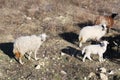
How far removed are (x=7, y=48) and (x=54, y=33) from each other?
286cm

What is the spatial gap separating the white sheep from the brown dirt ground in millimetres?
550

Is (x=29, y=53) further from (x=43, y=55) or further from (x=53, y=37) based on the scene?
(x=53, y=37)

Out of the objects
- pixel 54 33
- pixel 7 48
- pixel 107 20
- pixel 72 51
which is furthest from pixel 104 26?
pixel 7 48

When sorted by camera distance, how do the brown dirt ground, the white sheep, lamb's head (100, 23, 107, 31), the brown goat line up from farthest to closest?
the brown goat < lamb's head (100, 23, 107, 31) < the white sheep < the brown dirt ground

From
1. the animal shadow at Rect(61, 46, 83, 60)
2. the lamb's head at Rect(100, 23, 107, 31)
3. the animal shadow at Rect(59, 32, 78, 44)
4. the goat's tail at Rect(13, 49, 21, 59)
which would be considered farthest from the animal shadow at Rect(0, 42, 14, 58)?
the lamb's head at Rect(100, 23, 107, 31)

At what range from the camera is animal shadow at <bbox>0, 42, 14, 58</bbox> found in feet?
55.7

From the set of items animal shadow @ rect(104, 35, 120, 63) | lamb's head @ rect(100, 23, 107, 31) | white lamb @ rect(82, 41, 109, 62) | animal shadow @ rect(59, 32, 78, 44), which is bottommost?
animal shadow @ rect(104, 35, 120, 63)

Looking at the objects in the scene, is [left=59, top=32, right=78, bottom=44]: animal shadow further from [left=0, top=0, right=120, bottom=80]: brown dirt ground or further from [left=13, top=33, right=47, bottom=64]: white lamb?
[left=13, top=33, right=47, bottom=64]: white lamb

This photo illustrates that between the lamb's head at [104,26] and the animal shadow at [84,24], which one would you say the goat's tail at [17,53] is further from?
the animal shadow at [84,24]

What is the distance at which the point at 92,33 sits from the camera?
18172 mm

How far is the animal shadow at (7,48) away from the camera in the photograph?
16984 mm

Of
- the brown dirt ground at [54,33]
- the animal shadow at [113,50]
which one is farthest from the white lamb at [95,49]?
the animal shadow at [113,50]

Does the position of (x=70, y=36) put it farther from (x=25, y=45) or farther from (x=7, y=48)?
(x=25, y=45)

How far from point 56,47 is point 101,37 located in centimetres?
248
